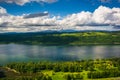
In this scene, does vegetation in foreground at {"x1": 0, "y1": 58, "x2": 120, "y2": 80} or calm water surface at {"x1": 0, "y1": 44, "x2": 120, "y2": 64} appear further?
calm water surface at {"x1": 0, "y1": 44, "x2": 120, "y2": 64}

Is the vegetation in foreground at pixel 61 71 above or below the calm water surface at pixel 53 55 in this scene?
below

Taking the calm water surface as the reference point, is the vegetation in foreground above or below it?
below

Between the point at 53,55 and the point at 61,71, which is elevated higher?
the point at 53,55

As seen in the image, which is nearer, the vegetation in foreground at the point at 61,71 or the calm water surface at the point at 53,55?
the vegetation in foreground at the point at 61,71

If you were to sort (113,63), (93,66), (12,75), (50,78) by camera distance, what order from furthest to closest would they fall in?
(113,63)
(93,66)
(12,75)
(50,78)

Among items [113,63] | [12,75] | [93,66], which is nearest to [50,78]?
[12,75]

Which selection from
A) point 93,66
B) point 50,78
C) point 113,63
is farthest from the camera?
point 113,63

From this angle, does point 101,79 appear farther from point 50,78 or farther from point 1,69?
point 1,69

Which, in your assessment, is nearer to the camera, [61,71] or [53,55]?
[61,71]
